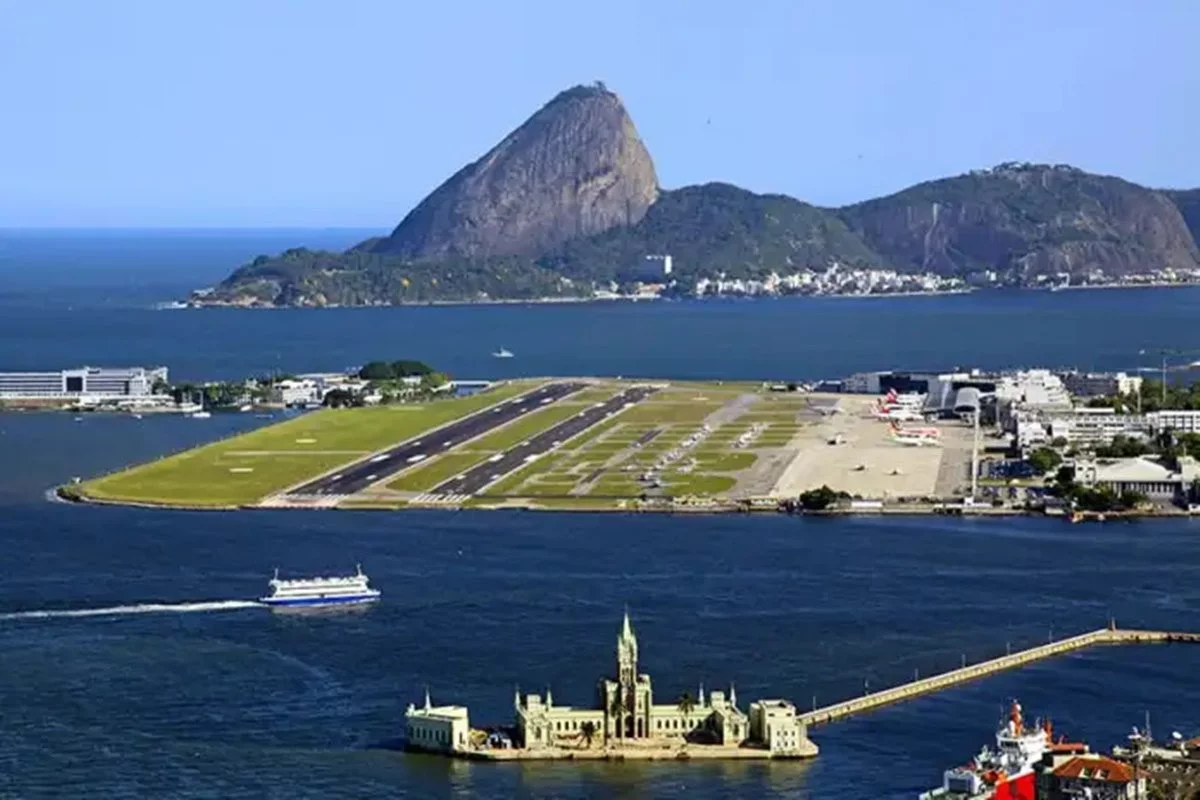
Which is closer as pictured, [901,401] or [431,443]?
[431,443]

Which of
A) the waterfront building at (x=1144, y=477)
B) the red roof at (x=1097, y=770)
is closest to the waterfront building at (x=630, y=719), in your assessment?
the red roof at (x=1097, y=770)

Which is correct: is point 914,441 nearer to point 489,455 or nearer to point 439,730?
point 489,455

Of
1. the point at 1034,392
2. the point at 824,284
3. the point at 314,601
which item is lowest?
the point at 314,601

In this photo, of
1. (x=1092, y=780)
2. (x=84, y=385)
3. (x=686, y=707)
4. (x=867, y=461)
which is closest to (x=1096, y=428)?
(x=867, y=461)

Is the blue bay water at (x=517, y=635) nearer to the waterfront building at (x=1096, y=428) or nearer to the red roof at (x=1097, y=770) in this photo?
the red roof at (x=1097, y=770)

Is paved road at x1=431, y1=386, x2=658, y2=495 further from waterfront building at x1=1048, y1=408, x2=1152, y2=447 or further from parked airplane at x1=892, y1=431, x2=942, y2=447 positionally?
waterfront building at x1=1048, y1=408, x2=1152, y2=447

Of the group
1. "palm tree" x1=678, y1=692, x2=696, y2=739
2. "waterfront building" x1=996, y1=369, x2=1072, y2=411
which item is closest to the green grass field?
"waterfront building" x1=996, y1=369, x2=1072, y2=411

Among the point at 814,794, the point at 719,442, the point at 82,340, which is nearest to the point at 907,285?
the point at 82,340
